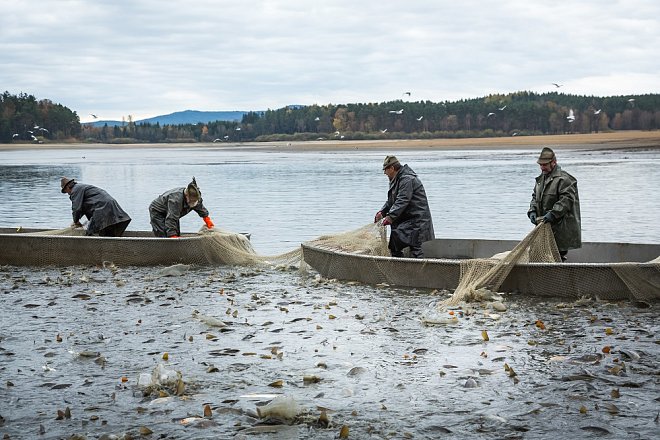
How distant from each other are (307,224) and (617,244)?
1091cm

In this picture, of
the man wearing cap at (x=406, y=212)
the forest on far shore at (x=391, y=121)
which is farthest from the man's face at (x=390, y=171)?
the forest on far shore at (x=391, y=121)

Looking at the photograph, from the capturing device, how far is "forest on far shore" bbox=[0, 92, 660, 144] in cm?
12500

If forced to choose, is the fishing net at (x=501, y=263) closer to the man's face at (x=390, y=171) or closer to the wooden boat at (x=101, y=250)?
the man's face at (x=390, y=171)

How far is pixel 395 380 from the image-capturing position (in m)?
7.48

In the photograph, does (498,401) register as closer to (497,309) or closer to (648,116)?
(497,309)

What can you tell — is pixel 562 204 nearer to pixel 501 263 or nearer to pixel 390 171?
pixel 501 263

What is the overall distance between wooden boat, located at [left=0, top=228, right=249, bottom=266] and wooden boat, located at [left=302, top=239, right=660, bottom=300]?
7.08ft

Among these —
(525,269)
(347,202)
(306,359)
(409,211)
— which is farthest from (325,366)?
(347,202)

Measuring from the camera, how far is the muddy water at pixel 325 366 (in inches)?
252

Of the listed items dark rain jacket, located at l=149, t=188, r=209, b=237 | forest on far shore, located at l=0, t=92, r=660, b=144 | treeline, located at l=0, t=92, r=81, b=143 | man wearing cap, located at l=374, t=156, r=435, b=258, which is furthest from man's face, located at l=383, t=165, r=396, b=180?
treeline, located at l=0, t=92, r=81, b=143

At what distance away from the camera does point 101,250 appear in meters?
14.6

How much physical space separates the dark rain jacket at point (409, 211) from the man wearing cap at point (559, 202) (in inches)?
68.6

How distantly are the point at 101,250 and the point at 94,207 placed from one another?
2.99 feet

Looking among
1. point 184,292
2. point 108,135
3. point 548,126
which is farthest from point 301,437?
point 108,135
